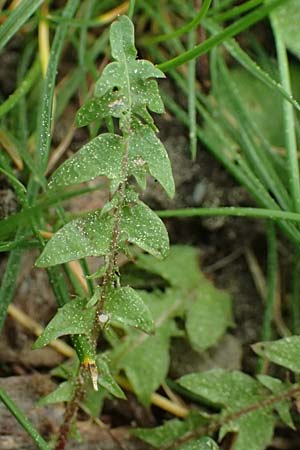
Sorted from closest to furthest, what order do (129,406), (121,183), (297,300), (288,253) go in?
(121,183)
(129,406)
(297,300)
(288,253)

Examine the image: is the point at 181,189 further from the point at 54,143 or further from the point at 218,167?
the point at 54,143

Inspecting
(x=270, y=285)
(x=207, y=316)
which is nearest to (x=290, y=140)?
(x=270, y=285)

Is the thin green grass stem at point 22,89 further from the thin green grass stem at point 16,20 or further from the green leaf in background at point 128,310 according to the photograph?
the green leaf in background at point 128,310

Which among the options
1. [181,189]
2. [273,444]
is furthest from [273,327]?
[181,189]

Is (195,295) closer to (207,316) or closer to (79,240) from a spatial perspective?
(207,316)

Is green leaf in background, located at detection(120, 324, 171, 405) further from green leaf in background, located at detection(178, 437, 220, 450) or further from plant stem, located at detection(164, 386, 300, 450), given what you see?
green leaf in background, located at detection(178, 437, 220, 450)

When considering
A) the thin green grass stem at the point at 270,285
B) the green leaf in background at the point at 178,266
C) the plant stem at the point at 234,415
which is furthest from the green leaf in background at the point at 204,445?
the green leaf in background at the point at 178,266

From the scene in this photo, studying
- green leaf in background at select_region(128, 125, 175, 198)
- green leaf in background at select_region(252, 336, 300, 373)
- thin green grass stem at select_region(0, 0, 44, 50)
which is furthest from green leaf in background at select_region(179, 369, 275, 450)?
thin green grass stem at select_region(0, 0, 44, 50)
